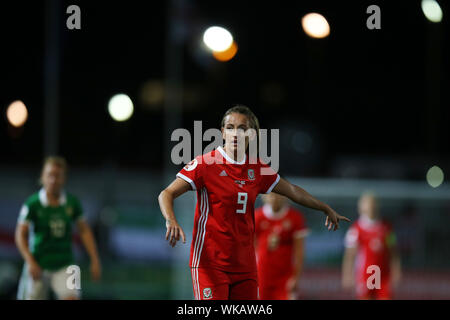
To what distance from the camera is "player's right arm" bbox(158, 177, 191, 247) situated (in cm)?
391

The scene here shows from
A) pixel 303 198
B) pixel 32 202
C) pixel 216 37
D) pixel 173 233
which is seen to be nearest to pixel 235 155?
pixel 303 198

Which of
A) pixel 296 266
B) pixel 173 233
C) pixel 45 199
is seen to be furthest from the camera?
→ pixel 296 266

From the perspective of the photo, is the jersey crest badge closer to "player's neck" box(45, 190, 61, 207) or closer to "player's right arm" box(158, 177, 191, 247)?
"player's right arm" box(158, 177, 191, 247)

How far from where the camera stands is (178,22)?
16.7m

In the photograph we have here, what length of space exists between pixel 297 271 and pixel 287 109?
22208mm

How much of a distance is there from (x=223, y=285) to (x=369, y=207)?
6067 mm

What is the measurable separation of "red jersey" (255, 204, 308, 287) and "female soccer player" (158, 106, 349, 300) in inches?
117

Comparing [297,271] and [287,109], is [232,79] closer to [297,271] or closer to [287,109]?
[287,109]

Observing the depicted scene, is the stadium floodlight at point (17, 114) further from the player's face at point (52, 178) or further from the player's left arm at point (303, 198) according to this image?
the player's left arm at point (303, 198)

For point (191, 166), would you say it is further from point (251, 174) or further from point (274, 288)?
point (274, 288)

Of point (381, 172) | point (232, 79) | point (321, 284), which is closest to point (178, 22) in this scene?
point (321, 284)

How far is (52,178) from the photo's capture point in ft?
23.2
